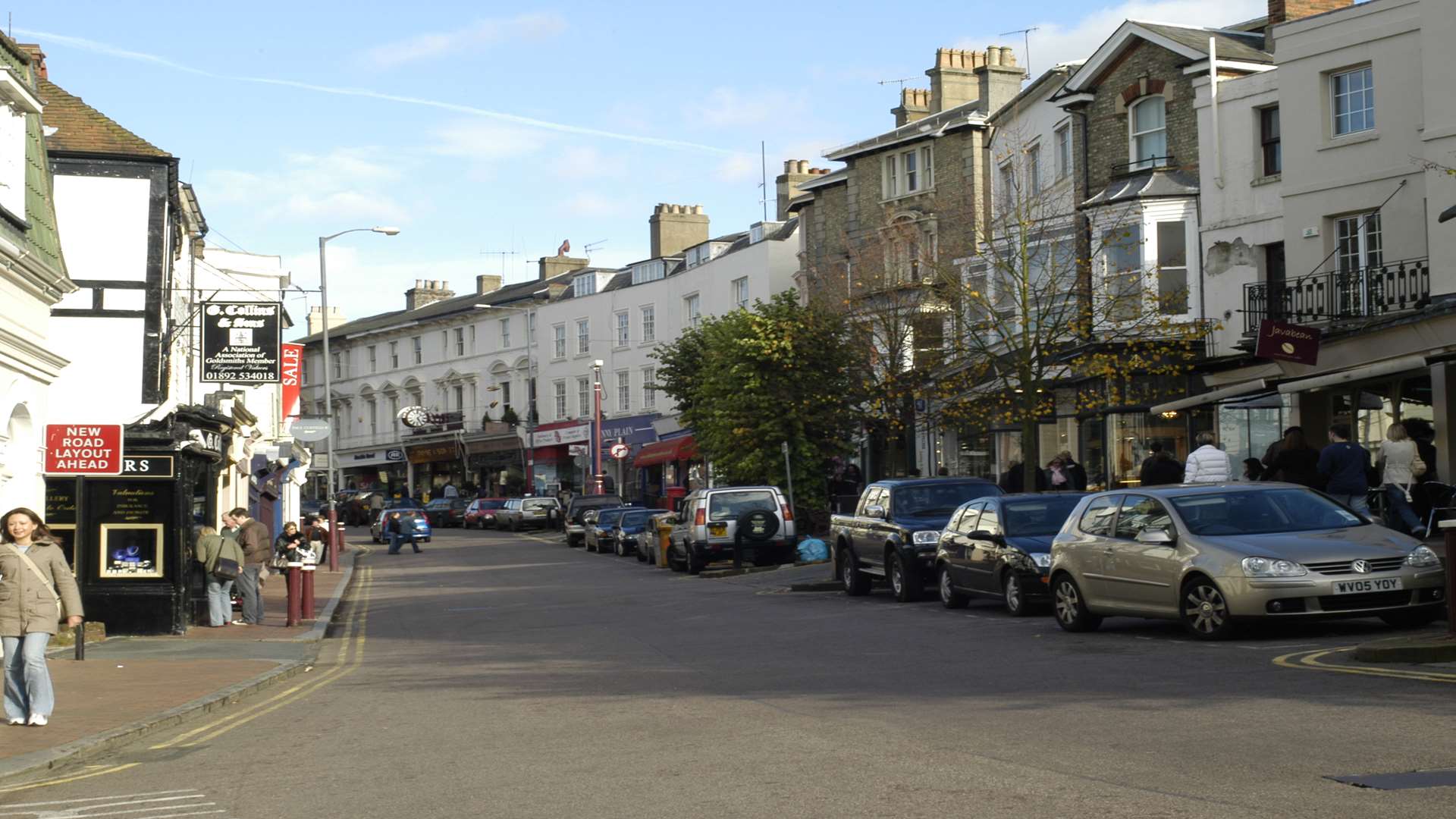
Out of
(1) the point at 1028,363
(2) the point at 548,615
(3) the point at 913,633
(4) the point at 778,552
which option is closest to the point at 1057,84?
(1) the point at 1028,363

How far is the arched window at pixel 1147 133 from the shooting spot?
36531 mm

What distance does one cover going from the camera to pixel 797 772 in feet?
28.7

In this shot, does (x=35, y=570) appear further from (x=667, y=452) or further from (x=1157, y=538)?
(x=667, y=452)

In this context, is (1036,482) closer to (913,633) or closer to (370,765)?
(913,633)

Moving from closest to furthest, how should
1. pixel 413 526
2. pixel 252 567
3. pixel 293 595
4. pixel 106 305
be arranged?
1. pixel 293 595
2. pixel 252 567
3. pixel 106 305
4. pixel 413 526

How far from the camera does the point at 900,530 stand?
885 inches

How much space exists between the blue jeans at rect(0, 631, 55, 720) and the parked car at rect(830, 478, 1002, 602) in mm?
12104

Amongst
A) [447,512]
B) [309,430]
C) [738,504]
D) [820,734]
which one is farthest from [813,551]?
[447,512]

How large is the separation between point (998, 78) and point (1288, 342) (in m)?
23.9

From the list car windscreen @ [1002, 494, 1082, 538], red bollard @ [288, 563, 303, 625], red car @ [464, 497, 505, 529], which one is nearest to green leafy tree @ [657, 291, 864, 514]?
red bollard @ [288, 563, 303, 625]

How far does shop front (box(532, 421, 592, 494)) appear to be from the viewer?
75500mm

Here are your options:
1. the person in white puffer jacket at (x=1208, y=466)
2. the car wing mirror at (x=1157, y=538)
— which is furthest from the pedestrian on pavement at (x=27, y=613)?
the person in white puffer jacket at (x=1208, y=466)

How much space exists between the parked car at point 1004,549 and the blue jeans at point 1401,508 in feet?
12.0

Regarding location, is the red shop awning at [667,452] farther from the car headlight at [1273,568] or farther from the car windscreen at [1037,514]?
the car headlight at [1273,568]
